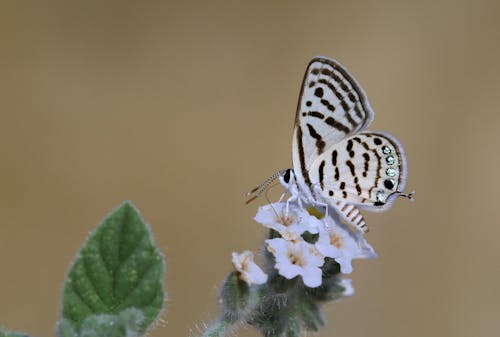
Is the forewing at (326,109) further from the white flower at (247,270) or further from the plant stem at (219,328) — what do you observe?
the plant stem at (219,328)

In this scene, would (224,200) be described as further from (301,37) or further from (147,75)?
(301,37)

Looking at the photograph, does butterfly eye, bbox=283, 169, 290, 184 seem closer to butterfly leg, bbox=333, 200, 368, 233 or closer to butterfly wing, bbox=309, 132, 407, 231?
butterfly wing, bbox=309, 132, 407, 231

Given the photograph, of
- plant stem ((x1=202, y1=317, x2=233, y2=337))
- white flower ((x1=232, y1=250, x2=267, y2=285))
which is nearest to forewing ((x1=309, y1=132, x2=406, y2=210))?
white flower ((x1=232, y1=250, x2=267, y2=285))

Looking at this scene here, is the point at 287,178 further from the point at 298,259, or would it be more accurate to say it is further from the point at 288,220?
the point at 298,259

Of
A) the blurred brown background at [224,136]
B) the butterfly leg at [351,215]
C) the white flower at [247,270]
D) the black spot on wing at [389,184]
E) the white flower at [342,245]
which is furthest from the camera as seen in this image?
the blurred brown background at [224,136]

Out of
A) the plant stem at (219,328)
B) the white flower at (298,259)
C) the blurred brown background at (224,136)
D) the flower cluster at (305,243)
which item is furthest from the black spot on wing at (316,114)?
the blurred brown background at (224,136)

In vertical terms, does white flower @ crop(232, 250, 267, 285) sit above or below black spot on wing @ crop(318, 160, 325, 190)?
below
